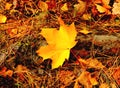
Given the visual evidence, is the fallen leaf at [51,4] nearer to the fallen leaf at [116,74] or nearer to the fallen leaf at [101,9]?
the fallen leaf at [101,9]

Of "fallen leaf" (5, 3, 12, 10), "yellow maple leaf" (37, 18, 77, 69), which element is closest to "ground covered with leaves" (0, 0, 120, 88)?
"yellow maple leaf" (37, 18, 77, 69)

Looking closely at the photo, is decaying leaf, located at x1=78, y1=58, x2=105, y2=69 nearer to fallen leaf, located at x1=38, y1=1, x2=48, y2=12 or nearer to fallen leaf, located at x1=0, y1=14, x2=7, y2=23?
fallen leaf, located at x1=38, y1=1, x2=48, y2=12

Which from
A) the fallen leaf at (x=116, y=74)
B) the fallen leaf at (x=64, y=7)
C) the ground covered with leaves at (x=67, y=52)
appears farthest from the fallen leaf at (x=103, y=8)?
the fallen leaf at (x=116, y=74)

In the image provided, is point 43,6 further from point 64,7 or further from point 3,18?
point 3,18

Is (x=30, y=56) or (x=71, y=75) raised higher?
(x=30, y=56)

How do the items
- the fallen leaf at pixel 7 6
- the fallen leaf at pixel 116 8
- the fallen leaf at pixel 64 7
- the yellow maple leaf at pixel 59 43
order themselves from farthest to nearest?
the fallen leaf at pixel 7 6
the fallen leaf at pixel 64 7
the fallen leaf at pixel 116 8
the yellow maple leaf at pixel 59 43

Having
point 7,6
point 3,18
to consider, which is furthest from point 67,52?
point 7,6

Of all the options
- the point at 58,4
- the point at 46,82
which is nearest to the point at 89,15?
the point at 58,4

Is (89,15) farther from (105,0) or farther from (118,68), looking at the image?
(118,68)
